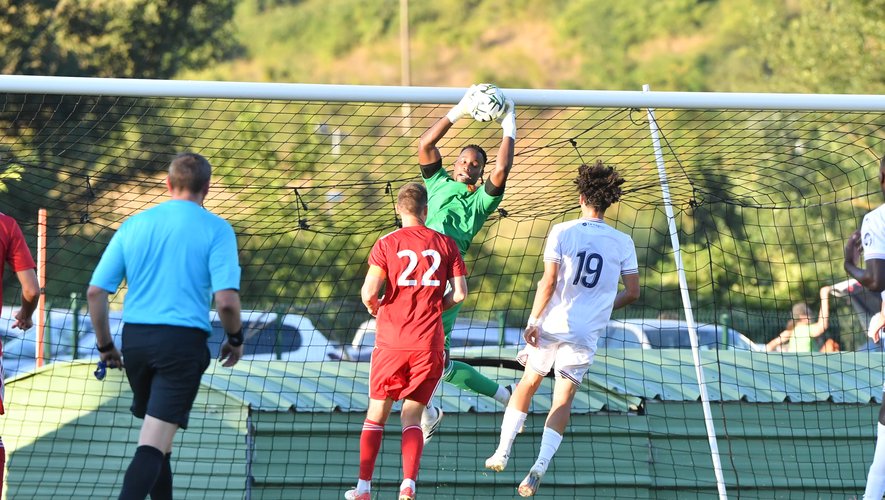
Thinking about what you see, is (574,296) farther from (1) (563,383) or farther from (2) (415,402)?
(2) (415,402)

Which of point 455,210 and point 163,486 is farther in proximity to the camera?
point 455,210

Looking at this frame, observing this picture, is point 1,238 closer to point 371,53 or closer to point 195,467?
point 195,467

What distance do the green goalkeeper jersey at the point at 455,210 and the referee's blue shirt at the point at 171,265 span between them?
204 centimetres

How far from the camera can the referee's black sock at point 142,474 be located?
15.8 ft

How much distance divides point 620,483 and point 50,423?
13.2 feet

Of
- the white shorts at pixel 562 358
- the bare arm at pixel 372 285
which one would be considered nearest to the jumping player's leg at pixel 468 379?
the white shorts at pixel 562 358

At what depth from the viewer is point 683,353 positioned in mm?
8969

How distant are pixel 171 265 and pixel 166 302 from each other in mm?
171

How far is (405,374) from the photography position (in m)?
5.98

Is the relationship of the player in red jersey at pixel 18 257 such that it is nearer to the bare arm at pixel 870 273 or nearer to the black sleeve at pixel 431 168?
the black sleeve at pixel 431 168

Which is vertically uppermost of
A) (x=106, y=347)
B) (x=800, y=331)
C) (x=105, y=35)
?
(x=105, y=35)

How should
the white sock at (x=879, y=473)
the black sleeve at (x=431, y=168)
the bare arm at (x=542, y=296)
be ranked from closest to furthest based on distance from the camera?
the white sock at (x=879, y=473) → the bare arm at (x=542, y=296) → the black sleeve at (x=431, y=168)

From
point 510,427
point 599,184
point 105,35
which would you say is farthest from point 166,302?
point 105,35

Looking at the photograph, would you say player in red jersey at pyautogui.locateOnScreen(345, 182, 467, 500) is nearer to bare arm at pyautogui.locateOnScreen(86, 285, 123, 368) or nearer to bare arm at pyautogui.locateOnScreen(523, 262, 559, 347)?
bare arm at pyautogui.locateOnScreen(523, 262, 559, 347)
